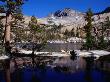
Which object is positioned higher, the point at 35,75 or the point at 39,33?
the point at 39,33

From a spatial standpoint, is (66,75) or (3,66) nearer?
(66,75)

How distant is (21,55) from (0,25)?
46.1ft

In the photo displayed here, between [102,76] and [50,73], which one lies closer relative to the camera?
[102,76]

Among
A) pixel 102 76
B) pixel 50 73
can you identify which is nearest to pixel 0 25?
pixel 50 73

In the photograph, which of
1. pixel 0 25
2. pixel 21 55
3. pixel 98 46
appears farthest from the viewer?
pixel 98 46

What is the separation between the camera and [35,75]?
90.6 feet

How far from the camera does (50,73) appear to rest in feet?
96.4

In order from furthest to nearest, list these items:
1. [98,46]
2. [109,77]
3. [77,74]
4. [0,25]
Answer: [98,46], [0,25], [77,74], [109,77]

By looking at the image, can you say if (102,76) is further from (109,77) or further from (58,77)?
(58,77)

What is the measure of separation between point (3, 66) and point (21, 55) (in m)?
12.5

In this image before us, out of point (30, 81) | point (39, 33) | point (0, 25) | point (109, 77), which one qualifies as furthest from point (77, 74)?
point (39, 33)

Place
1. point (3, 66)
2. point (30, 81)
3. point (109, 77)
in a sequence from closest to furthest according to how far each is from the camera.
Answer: point (30, 81) → point (109, 77) → point (3, 66)

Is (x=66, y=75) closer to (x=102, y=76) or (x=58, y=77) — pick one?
(x=58, y=77)

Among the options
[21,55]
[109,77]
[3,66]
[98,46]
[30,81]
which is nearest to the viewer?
[30,81]
